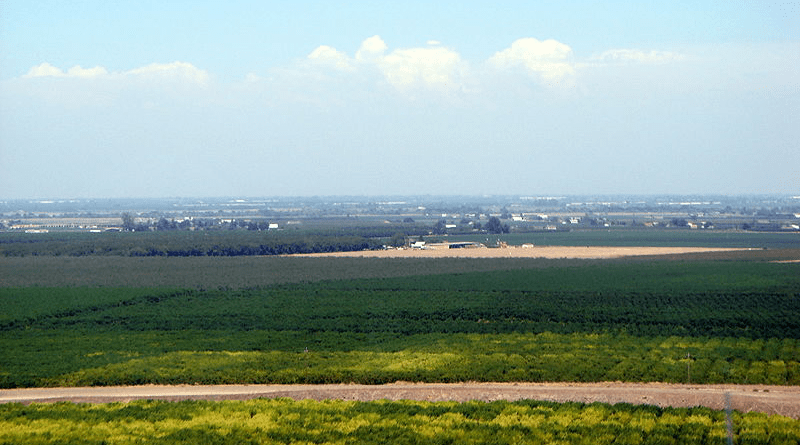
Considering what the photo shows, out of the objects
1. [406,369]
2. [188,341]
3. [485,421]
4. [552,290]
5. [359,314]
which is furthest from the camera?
[552,290]

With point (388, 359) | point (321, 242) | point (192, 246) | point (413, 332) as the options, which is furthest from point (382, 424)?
point (321, 242)

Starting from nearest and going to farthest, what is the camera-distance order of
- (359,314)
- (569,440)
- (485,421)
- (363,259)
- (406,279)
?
(569,440) < (485,421) < (359,314) < (406,279) < (363,259)

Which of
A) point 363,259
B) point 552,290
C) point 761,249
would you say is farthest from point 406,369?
point 761,249

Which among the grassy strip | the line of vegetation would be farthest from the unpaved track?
the line of vegetation

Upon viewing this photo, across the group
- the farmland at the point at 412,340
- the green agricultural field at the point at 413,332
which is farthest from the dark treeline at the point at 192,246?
the green agricultural field at the point at 413,332

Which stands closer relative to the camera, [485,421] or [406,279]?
[485,421]

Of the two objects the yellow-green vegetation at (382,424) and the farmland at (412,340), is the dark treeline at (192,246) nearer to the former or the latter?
the farmland at (412,340)

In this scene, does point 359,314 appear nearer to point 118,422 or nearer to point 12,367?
point 12,367
